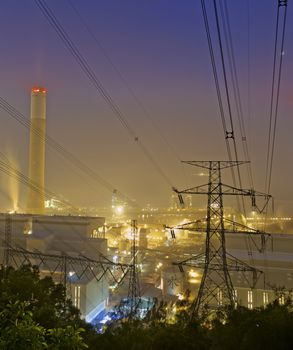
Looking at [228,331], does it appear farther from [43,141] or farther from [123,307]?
[43,141]

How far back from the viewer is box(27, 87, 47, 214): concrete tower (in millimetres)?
22266

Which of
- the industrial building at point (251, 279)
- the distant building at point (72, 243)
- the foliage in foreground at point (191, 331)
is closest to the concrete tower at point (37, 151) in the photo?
the distant building at point (72, 243)

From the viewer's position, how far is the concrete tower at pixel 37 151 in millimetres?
22266

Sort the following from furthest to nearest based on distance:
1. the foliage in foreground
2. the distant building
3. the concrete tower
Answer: the concrete tower
the distant building
the foliage in foreground

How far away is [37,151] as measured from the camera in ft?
73.7

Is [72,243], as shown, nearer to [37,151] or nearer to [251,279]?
[251,279]

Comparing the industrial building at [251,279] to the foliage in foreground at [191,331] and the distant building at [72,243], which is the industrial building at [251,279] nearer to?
the distant building at [72,243]

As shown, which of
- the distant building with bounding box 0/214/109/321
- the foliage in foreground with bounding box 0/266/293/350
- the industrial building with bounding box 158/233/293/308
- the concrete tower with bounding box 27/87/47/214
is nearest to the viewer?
the foliage in foreground with bounding box 0/266/293/350

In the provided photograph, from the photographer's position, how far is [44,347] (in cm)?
166

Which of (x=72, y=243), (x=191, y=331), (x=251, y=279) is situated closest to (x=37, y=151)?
(x=72, y=243)

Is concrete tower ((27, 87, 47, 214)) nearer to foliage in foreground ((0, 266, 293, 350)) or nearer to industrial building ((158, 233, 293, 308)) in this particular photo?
industrial building ((158, 233, 293, 308))

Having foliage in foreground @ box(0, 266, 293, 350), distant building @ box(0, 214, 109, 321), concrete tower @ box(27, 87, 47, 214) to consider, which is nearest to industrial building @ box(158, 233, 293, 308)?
distant building @ box(0, 214, 109, 321)

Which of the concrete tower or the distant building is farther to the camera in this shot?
the concrete tower

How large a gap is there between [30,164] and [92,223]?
6.64 meters
